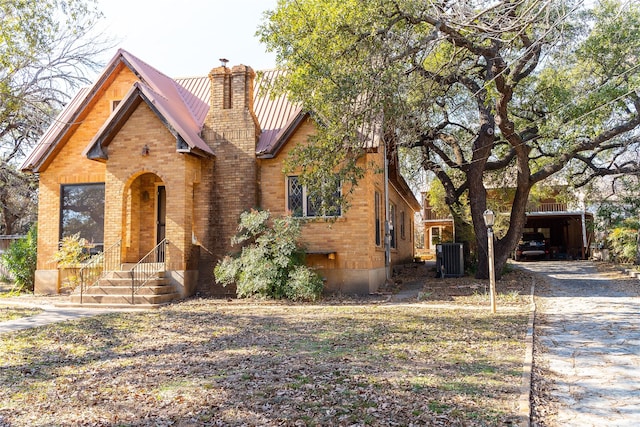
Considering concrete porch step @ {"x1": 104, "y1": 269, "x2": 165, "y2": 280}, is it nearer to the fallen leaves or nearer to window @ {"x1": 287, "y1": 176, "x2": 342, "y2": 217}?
the fallen leaves

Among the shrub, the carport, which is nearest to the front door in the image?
the shrub

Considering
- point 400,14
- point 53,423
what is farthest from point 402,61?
point 53,423

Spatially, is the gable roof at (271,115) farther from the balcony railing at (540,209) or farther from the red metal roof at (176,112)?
the balcony railing at (540,209)

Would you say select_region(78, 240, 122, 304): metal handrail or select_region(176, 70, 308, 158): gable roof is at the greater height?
select_region(176, 70, 308, 158): gable roof

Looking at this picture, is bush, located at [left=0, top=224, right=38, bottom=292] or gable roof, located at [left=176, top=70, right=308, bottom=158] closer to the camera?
gable roof, located at [left=176, top=70, right=308, bottom=158]

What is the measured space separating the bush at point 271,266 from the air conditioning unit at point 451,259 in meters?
7.86

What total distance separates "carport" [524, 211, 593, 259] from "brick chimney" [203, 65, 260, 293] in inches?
1003

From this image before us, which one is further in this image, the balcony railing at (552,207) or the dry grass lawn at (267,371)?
the balcony railing at (552,207)

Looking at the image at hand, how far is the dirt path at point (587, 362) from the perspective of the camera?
4.86m

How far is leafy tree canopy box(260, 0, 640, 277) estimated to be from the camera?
31.7ft

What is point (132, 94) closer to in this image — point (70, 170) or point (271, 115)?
point (70, 170)

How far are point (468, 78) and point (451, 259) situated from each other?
7151mm

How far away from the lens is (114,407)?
5.05 meters

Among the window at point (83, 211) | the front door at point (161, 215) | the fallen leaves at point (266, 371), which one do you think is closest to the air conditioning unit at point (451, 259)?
the fallen leaves at point (266, 371)
